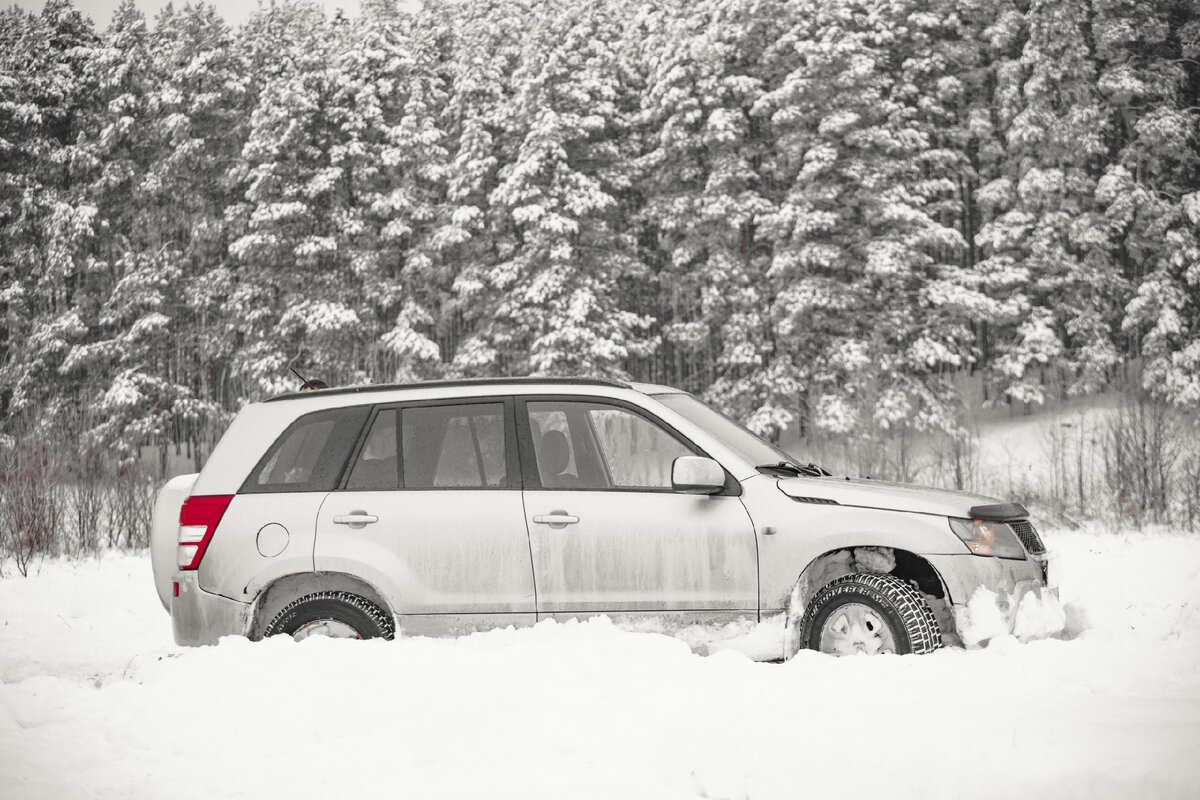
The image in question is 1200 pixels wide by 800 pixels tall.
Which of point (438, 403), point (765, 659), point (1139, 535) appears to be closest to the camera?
point (765, 659)

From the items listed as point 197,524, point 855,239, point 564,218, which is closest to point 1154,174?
point 855,239

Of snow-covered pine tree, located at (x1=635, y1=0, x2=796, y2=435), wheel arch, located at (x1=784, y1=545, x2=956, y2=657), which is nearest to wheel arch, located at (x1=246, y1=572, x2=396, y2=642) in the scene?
wheel arch, located at (x1=784, y1=545, x2=956, y2=657)

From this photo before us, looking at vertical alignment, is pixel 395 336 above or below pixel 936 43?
below

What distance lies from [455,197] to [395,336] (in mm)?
4547

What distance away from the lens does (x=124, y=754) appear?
4445mm

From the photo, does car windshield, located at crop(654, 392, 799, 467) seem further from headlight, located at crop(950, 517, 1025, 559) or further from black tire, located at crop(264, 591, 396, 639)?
black tire, located at crop(264, 591, 396, 639)

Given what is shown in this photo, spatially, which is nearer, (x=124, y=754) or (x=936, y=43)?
(x=124, y=754)

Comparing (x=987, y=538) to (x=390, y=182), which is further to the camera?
(x=390, y=182)

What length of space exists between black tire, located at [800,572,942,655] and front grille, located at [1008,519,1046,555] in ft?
2.60

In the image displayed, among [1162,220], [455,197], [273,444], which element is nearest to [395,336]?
[455,197]

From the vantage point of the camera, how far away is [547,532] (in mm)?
5836

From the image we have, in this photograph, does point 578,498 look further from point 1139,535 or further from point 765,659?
point 1139,535

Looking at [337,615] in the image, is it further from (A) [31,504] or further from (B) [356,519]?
(A) [31,504]

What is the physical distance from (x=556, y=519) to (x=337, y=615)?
1301 millimetres
